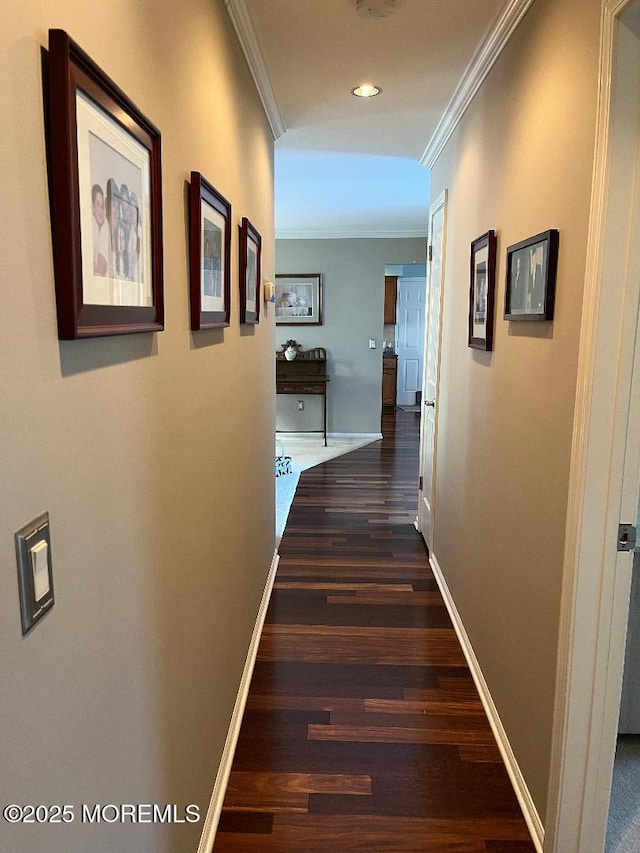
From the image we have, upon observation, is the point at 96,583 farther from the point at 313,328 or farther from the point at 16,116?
the point at 313,328

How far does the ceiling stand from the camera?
2.03 m

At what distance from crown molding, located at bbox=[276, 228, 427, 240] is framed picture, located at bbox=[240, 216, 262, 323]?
468cm

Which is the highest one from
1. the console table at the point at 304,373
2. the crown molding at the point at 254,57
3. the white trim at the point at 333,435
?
the crown molding at the point at 254,57

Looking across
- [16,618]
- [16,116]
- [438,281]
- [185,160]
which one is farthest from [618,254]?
[438,281]

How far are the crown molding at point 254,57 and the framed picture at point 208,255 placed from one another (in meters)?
0.70

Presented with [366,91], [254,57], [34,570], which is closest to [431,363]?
[366,91]

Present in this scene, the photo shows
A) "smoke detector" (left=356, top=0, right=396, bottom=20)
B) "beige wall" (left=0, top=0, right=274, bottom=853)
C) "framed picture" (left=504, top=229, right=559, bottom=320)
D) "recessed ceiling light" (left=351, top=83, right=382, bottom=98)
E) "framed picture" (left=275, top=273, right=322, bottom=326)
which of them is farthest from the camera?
"framed picture" (left=275, top=273, right=322, bottom=326)

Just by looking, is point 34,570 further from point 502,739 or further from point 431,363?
point 431,363

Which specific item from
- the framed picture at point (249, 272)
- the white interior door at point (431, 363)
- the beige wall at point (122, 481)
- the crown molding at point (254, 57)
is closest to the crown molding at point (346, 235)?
the white interior door at point (431, 363)

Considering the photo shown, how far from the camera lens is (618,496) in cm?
143

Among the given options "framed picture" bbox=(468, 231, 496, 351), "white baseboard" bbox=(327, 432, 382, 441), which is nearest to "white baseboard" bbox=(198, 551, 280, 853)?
"framed picture" bbox=(468, 231, 496, 351)

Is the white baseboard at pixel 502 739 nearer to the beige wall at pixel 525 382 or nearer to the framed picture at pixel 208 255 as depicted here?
the beige wall at pixel 525 382

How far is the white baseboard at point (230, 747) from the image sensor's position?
65.2 inches

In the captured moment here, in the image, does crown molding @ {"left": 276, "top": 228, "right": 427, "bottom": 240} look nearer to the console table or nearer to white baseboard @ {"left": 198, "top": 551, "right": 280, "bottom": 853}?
the console table
